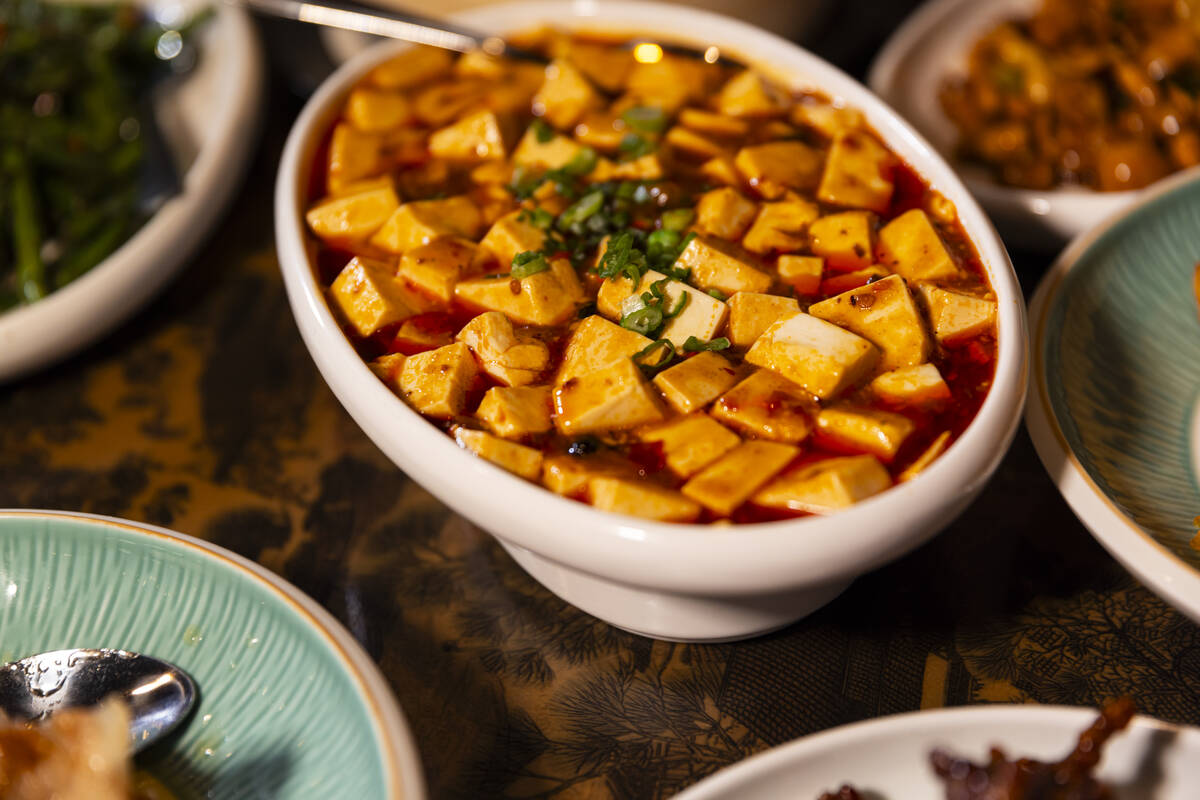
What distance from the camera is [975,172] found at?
245cm

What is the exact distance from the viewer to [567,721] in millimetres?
1550

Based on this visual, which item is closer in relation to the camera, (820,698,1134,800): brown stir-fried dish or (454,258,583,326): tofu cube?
(820,698,1134,800): brown stir-fried dish

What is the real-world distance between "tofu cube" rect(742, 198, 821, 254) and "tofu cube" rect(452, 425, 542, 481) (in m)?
0.62

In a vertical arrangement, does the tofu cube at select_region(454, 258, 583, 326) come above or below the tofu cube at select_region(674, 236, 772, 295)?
below

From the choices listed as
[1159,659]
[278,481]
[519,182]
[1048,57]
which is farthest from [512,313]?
[1048,57]

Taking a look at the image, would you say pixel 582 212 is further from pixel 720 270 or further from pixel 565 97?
pixel 565 97

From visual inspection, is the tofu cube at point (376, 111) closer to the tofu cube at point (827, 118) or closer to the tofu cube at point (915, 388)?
the tofu cube at point (827, 118)

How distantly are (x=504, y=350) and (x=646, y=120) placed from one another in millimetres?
720

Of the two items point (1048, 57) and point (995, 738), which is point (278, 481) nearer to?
point (995, 738)

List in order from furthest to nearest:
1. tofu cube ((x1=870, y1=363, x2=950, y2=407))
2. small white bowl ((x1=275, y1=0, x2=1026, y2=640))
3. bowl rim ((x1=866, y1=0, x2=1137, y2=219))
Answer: bowl rim ((x1=866, y1=0, x2=1137, y2=219)) < tofu cube ((x1=870, y1=363, x2=950, y2=407)) < small white bowl ((x1=275, y1=0, x2=1026, y2=640))

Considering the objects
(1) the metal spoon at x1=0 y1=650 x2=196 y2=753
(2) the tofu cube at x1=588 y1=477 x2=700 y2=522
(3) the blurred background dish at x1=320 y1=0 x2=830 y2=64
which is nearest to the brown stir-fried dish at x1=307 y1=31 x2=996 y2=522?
(2) the tofu cube at x1=588 y1=477 x2=700 y2=522

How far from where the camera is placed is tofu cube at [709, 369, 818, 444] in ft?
4.63

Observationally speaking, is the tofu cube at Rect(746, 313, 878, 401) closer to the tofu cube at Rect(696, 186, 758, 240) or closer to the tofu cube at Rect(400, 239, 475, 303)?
the tofu cube at Rect(696, 186, 758, 240)

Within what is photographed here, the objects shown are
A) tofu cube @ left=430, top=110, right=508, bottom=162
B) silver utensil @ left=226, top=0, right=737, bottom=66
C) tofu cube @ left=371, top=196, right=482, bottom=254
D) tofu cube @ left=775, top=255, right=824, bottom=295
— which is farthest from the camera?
silver utensil @ left=226, top=0, right=737, bottom=66
